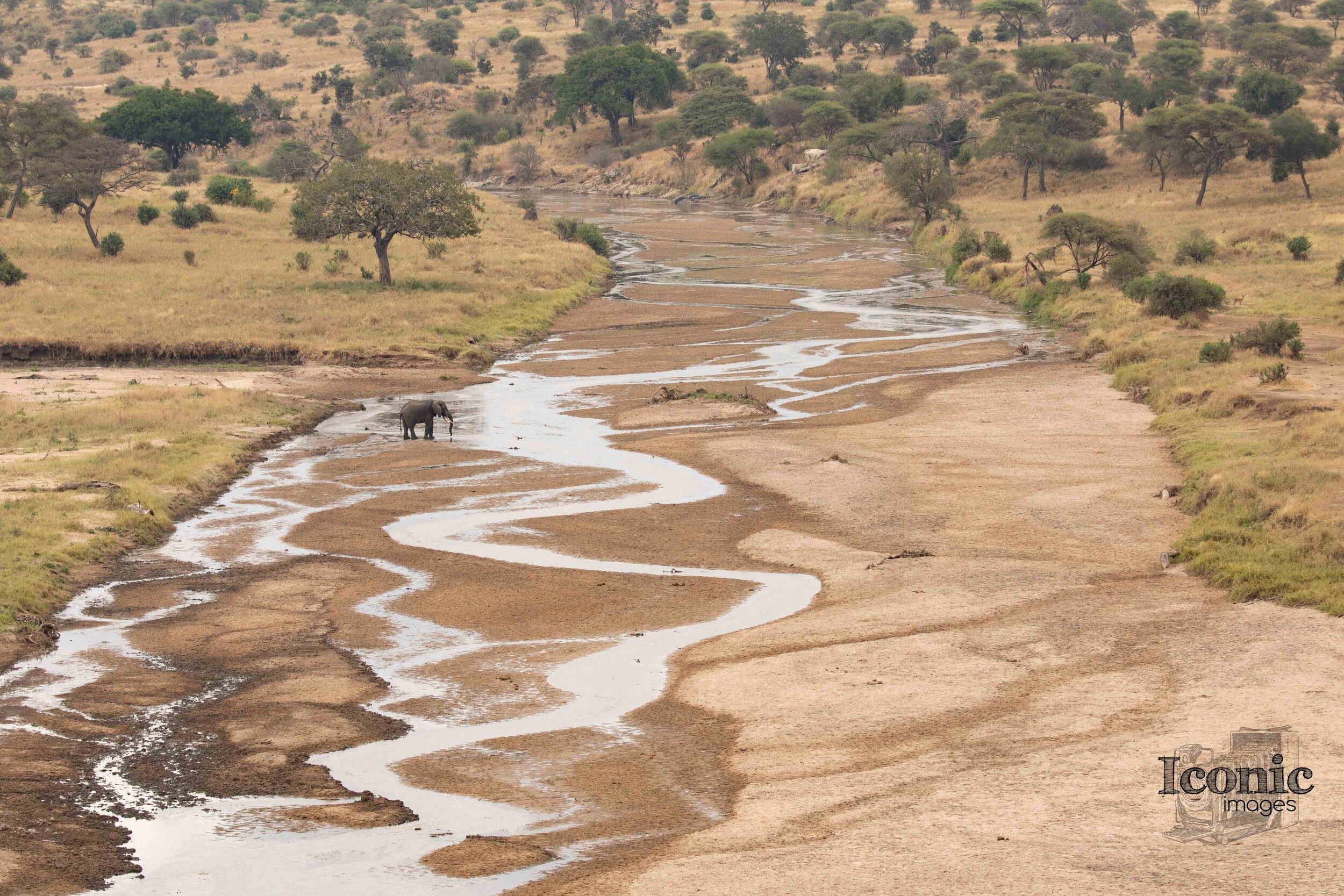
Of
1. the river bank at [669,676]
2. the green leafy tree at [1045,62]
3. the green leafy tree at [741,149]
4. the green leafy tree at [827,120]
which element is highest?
the green leafy tree at [1045,62]

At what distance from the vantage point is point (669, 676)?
65.2ft

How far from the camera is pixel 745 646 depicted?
20.9m

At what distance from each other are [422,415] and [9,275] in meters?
26.0

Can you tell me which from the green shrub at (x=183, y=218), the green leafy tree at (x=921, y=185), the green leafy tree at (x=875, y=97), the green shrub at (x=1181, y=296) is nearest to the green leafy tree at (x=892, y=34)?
the green leafy tree at (x=875, y=97)

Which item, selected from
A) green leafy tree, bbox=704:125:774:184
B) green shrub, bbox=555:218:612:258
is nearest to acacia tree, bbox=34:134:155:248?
green shrub, bbox=555:218:612:258

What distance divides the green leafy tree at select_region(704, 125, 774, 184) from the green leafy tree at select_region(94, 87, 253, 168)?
4132cm

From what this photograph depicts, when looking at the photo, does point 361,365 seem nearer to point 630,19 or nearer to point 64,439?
point 64,439

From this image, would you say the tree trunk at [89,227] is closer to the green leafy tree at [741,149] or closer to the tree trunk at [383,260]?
the tree trunk at [383,260]

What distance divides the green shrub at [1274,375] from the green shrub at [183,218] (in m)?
56.1

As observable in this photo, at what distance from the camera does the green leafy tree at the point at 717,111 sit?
133 metres

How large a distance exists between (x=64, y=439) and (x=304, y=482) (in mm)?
6649

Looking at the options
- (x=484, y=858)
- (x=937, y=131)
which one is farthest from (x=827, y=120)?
(x=484, y=858)

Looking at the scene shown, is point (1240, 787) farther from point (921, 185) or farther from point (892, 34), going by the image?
point (892, 34)

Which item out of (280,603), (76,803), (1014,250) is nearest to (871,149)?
(1014,250)
